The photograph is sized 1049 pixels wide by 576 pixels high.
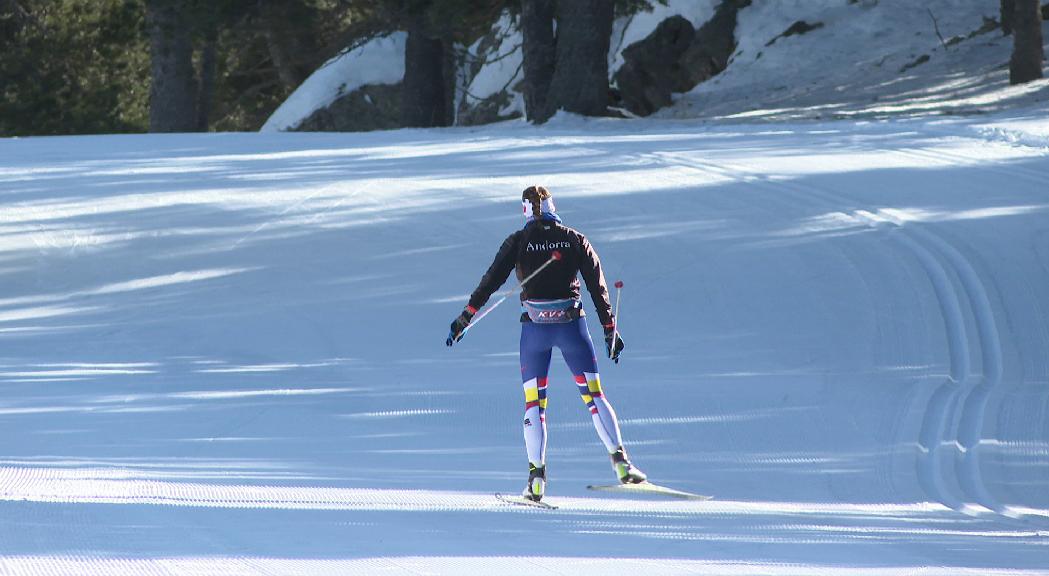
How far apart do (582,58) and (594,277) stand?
18.1 meters

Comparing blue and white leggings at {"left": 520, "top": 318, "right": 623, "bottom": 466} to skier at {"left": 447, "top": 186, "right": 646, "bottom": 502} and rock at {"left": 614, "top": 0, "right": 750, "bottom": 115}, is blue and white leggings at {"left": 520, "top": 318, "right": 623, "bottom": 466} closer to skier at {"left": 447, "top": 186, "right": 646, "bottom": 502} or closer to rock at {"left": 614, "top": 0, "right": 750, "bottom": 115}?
skier at {"left": 447, "top": 186, "right": 646, "bottom": 502}

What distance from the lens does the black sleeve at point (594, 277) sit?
838 cm

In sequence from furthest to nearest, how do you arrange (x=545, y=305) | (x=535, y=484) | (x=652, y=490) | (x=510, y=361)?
(x=510, y=361)
(x=652, y=490)
(x=545, y=305)
(x=535, y=484)

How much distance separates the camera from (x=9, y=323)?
14023 millimetres

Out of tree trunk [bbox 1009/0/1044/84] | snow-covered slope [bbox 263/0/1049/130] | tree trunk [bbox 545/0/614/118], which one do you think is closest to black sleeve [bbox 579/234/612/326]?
tree trunk [bbox 545/0/614/118]

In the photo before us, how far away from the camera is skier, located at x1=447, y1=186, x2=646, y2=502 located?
832 centimetres

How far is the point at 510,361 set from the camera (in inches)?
499

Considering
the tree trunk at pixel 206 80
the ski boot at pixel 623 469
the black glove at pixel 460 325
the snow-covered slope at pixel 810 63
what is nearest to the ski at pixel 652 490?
the ski boot at pixel 623 469

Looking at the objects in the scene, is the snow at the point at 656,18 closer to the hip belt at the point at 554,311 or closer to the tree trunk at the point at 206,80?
the tree trunk at the point at 206,80

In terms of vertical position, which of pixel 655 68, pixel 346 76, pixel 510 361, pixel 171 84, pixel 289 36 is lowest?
pixel 510 361

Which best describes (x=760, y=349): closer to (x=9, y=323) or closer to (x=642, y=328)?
(x=642, y=328)

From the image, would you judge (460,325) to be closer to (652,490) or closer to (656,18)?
(652,490)

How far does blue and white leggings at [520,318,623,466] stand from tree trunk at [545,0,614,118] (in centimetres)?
1801

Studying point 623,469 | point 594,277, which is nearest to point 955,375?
point 623,469
